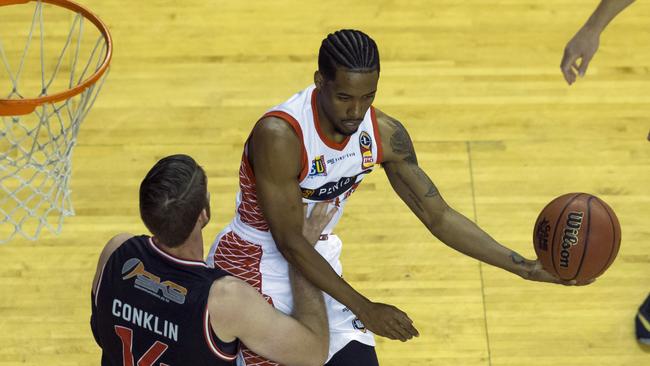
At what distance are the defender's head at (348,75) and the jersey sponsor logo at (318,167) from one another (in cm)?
20

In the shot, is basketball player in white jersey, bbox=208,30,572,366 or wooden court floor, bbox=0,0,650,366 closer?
basketball player in white jersey, bbox=208,30,572,366

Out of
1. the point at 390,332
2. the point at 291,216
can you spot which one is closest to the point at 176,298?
the point at 291,216

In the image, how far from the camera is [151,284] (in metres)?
3.00

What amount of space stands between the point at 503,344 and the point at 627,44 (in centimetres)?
248

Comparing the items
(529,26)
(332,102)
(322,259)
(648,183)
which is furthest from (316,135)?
(529,26)

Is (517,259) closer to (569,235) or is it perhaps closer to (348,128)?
(569,235)

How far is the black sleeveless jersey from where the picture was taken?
117 inches

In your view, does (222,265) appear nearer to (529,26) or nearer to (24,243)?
(24,243)

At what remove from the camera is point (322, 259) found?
3.39m

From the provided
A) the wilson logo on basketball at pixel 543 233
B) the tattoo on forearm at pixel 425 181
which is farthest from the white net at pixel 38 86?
the wilson logo on basketball at pixel 543 233

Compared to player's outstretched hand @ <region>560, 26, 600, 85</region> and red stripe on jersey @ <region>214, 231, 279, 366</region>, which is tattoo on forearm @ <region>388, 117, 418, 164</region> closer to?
red stripe on jersey @ <region>214, 231, 279, 366</region>

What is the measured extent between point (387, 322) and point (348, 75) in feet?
2.72

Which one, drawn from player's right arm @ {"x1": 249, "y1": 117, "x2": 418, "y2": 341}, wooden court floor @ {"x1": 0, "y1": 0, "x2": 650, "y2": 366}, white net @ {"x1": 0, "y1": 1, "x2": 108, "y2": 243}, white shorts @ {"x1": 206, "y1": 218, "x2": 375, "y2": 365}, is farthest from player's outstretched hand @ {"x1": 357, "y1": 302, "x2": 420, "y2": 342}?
white net @ {"x1": 0, "y1": 1, "x2": 108, "y2": 243}

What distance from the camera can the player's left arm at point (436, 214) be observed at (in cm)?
361
